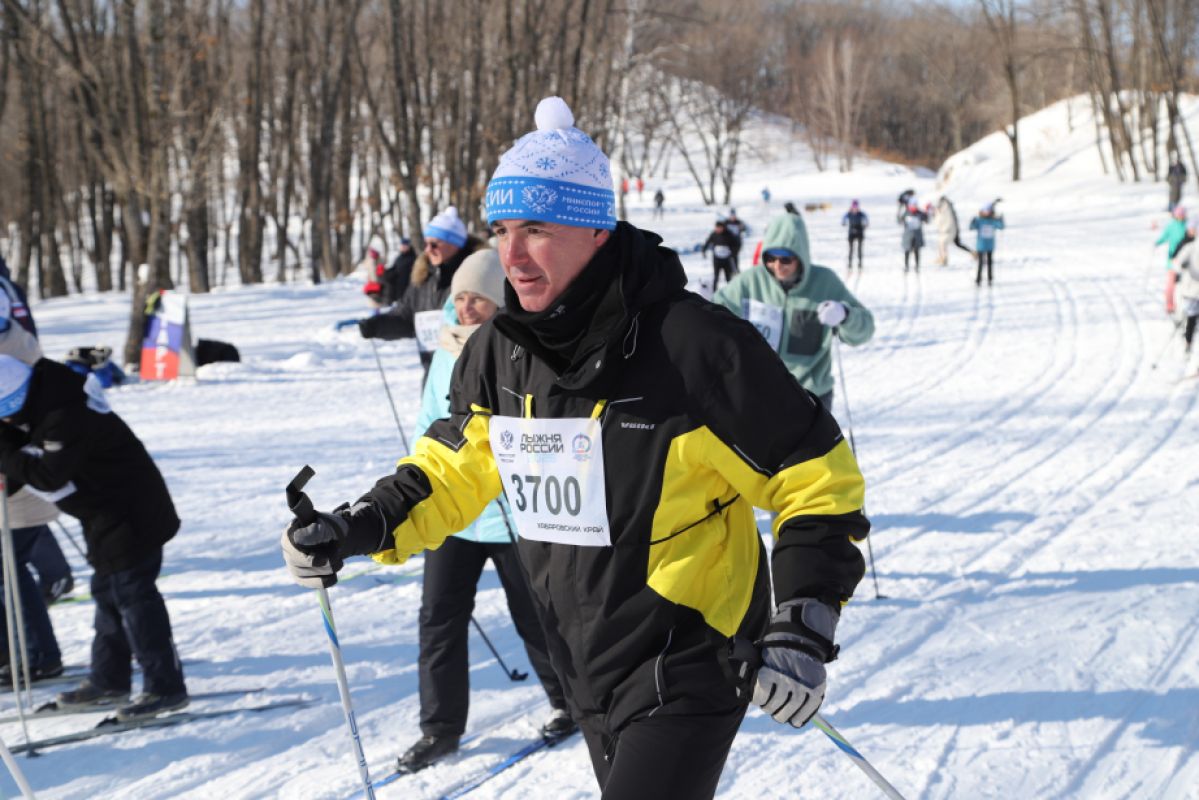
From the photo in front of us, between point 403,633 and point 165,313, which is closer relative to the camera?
point 403,633

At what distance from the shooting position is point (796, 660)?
205 centimetres

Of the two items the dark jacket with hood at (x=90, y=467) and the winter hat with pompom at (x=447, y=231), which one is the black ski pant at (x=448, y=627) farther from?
the winter hat with pompom at (x=447, y=231)

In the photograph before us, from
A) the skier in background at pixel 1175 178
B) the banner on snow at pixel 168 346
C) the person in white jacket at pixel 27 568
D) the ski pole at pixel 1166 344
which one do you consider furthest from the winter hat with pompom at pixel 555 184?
the skier in background at pixel 1175 178

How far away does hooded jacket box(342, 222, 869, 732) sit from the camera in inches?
85.0

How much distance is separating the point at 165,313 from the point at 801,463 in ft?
41.8

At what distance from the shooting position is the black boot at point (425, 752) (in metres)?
4.12

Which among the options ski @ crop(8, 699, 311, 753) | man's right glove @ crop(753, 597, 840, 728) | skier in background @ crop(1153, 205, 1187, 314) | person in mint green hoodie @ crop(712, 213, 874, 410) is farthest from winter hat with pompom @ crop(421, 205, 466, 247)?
skier in background @ crop(1153, 205, 1187, 314)

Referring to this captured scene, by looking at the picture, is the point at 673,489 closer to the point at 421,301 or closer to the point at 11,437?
the point at 11,437

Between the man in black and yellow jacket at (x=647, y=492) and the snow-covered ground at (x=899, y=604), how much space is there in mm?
1793

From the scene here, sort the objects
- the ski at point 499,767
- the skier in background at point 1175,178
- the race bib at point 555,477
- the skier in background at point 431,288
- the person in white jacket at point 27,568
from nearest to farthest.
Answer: the race bib at point 555,477 → the ski at point 499,767 → the person in white jacket at point 27,568 → the skier in background at point 431,288 → the skier in background at point 1175,178

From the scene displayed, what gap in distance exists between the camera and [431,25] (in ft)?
82.7

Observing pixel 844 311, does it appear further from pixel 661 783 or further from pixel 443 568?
pixel 661 783

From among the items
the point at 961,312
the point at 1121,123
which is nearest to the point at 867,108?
the point at 1121,123

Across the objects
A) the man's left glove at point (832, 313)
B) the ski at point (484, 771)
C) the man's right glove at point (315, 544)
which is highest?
the man's left glove at point (832, 313)
